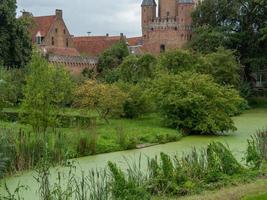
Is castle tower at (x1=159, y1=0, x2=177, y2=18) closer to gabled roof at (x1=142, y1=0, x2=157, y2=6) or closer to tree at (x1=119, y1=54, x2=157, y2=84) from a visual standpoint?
gabled roof at (x1=142, y1=0, x2=157, y2=6)

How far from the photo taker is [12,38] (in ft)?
129

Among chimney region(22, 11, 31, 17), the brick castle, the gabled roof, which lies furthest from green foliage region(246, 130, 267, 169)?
the gabled roof

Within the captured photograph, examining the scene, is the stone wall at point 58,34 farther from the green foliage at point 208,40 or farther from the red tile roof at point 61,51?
the green foliage at point 208,40

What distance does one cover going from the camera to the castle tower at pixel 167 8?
223ft

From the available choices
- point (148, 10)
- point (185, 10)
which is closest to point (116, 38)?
point (148, 10)

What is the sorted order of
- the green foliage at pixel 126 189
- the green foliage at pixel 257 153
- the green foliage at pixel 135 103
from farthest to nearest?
the green foliage at pixel 135 103 < the green foliage at pixel 257 153 < the green foliage at pixel 126 189

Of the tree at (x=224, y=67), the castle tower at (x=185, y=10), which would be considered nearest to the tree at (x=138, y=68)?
the tree at (x=224, y=67)

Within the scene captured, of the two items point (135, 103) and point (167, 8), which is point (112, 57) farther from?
point (135, 103)

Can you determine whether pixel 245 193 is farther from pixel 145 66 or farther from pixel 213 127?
pixel 145 66

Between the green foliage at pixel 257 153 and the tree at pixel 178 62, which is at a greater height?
the tree at pixel 178 62

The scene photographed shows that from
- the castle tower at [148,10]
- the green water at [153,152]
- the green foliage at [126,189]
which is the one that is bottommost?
the green water at [153,152]

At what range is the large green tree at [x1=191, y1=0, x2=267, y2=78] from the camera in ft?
159

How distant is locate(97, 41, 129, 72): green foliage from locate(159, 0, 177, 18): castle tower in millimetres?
14154

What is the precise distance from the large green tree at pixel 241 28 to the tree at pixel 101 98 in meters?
22.0
